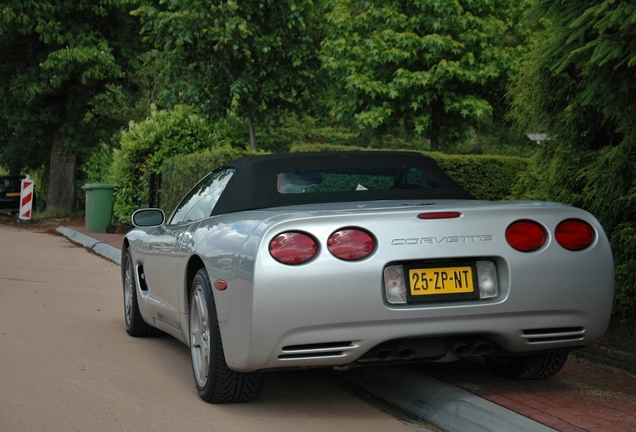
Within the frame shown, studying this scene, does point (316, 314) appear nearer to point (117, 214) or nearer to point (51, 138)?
point (117, 214)

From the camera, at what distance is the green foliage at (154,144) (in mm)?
21812

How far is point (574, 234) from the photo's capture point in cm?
→ 552

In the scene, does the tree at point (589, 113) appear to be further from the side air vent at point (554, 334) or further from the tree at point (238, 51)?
the tree at point (238, 51)

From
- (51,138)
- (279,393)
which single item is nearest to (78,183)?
(51,138)

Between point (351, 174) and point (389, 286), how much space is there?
5.51 feet

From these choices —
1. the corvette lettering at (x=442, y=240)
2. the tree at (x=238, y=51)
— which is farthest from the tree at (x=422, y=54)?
the corvette lettering at (x=442, y=240)

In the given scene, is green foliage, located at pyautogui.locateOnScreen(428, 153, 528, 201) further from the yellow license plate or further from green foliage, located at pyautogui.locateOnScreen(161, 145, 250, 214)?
the yellow license plate

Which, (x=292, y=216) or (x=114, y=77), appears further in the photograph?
(x=114, y=77)

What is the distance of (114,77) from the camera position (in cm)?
3194

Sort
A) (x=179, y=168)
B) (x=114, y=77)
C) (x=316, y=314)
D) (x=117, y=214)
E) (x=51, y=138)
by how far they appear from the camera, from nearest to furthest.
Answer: (x=316, y=314), (x=179, y=168), (x=117, y=214), (x=114, y=77), (x=51, y=138)

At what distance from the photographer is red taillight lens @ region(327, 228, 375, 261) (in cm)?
513

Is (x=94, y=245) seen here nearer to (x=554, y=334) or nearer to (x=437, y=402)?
(x=437, y=402)

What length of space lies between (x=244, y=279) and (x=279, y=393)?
125cm

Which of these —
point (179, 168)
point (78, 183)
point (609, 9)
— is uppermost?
point (609, 9)
